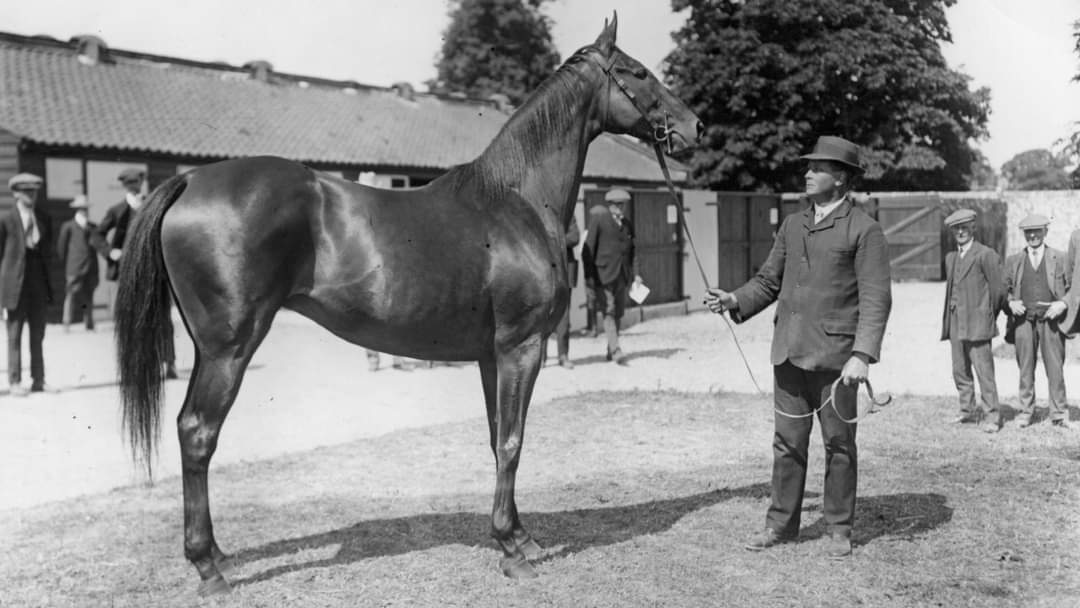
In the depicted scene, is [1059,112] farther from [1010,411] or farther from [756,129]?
[756,129]

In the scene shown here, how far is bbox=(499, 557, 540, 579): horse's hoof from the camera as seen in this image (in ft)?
15.4

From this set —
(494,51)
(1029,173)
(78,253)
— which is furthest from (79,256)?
(1029,173)

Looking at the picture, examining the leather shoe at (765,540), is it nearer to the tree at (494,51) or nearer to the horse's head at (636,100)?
the horse's head at (636,100)

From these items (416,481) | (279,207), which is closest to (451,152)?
(416,481)

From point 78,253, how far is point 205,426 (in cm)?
1265

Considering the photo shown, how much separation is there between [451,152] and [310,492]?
2169 centimetres

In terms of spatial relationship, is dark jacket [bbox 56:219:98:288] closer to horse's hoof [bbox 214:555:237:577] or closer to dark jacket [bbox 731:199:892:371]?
horse's hoof [bbox 214:555:237:577]

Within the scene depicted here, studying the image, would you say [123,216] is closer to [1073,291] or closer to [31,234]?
[31,234]

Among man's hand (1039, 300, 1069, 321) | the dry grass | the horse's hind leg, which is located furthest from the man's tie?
man's hand (1039, 300, 1069, 321)

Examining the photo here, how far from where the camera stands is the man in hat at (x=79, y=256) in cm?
1518

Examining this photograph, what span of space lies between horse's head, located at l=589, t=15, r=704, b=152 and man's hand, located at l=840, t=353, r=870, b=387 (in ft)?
4.61

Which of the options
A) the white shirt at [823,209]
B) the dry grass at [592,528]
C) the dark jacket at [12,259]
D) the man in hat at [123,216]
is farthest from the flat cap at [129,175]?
the white shirt at [823,209]

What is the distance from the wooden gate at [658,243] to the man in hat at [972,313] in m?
9.20

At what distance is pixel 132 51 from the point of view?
77.7ft
